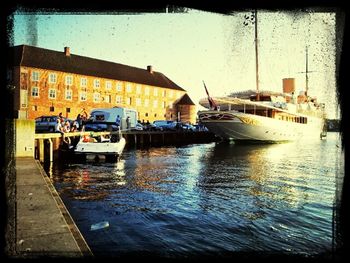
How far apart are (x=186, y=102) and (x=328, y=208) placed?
226 ft

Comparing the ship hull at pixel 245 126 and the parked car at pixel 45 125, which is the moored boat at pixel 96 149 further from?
the ship hull at pixel 245 126

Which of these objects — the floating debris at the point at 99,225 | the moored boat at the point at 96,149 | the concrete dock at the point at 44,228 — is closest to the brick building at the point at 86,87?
the moored boat at the point at 96,149

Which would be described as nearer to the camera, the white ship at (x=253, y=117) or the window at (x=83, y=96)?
the white ship at (x=253, y=117)

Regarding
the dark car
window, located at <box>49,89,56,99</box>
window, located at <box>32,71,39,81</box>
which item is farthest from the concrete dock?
window, located at <box>49,89,56,99</box>

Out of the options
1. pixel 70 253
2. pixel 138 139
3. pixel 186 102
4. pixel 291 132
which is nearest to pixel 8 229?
pixel 70 253

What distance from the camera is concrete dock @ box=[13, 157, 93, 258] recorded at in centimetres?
399

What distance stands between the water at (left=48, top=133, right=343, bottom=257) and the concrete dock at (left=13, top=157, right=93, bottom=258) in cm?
111

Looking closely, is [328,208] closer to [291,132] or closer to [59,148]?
[59,148]

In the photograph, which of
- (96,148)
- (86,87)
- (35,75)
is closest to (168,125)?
(86,87)

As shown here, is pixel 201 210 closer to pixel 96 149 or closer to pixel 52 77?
pixel 96 149

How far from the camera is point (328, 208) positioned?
9.55 meters

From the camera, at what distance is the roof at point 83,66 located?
51.8 m

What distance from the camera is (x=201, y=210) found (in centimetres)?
919

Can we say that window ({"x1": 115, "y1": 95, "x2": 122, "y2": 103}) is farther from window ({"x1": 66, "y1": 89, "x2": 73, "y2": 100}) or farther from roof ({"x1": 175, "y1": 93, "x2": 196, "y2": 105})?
roof ({"x1": 175, "y1": 93, "x2": 196, "y2": 105})
